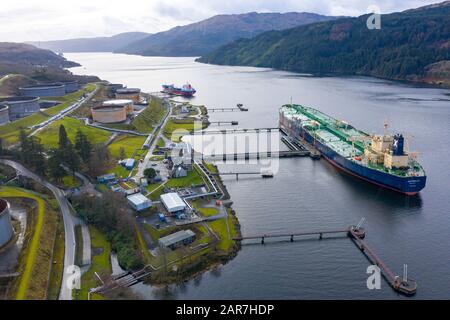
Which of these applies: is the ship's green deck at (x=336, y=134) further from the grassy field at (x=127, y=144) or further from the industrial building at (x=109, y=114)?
the industrial building at (x=109, y=114)

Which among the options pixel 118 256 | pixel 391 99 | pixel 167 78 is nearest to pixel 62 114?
pixel 118 256

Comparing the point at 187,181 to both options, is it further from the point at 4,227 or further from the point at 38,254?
the point at 4,227

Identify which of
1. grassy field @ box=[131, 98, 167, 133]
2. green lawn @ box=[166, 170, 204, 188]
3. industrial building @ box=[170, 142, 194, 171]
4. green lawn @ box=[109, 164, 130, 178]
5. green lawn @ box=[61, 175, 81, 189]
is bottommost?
green lawn @ box=[166, 170, 204, 188]

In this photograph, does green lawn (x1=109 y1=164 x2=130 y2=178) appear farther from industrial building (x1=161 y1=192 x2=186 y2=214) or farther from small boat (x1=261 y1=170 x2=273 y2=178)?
small boat (x1=261 y1=170 x2=273 y2=178)

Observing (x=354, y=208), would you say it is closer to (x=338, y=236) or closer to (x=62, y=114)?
(x=338, y=236)

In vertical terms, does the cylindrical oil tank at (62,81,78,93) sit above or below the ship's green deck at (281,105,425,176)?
above

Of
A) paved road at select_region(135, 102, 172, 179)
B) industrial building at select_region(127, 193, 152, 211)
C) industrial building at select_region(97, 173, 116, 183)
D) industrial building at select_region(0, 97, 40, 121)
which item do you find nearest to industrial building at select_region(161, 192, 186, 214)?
industrial building at select_region(127, 193, 152, 211)
